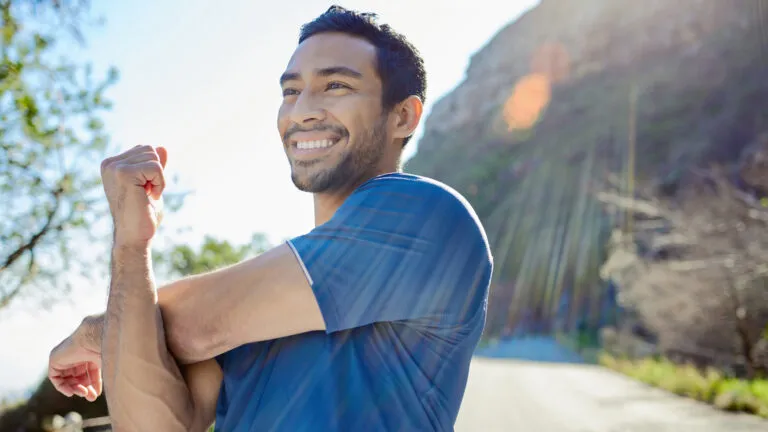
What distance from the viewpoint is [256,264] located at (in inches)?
52.0

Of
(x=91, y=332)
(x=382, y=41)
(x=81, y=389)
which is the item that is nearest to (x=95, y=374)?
(x=81, y=389)

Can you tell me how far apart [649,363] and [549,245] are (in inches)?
1737

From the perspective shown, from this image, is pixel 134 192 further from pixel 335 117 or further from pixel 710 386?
pixel 710 386

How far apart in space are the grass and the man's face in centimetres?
1332

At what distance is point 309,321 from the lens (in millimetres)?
1277

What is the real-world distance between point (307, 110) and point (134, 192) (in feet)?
1.61

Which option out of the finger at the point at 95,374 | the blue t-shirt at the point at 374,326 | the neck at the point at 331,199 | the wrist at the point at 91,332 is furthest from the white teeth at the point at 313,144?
the finger at the point at 95,374

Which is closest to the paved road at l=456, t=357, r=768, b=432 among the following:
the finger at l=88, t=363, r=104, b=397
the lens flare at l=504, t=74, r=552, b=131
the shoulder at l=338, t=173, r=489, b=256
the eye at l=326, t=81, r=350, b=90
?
the finger at l=88, t=363, r=104, b=397

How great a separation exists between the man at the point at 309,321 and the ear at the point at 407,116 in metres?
0.40

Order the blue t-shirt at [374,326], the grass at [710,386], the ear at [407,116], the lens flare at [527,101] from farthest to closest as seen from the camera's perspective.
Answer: the lens flare at [527,101], the grass at [710,386], the ear at [407,116], the blue t-shirt at [374,326]

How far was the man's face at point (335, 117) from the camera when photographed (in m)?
1.63

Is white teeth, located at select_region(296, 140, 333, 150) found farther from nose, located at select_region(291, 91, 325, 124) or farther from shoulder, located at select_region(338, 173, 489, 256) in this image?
shoulder, located at select_region(338, 173, 489, 256)

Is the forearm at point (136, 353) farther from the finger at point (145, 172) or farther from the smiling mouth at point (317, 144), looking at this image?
the smiling mouth at point (317, 144)

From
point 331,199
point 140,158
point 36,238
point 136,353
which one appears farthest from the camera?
point 36,238
